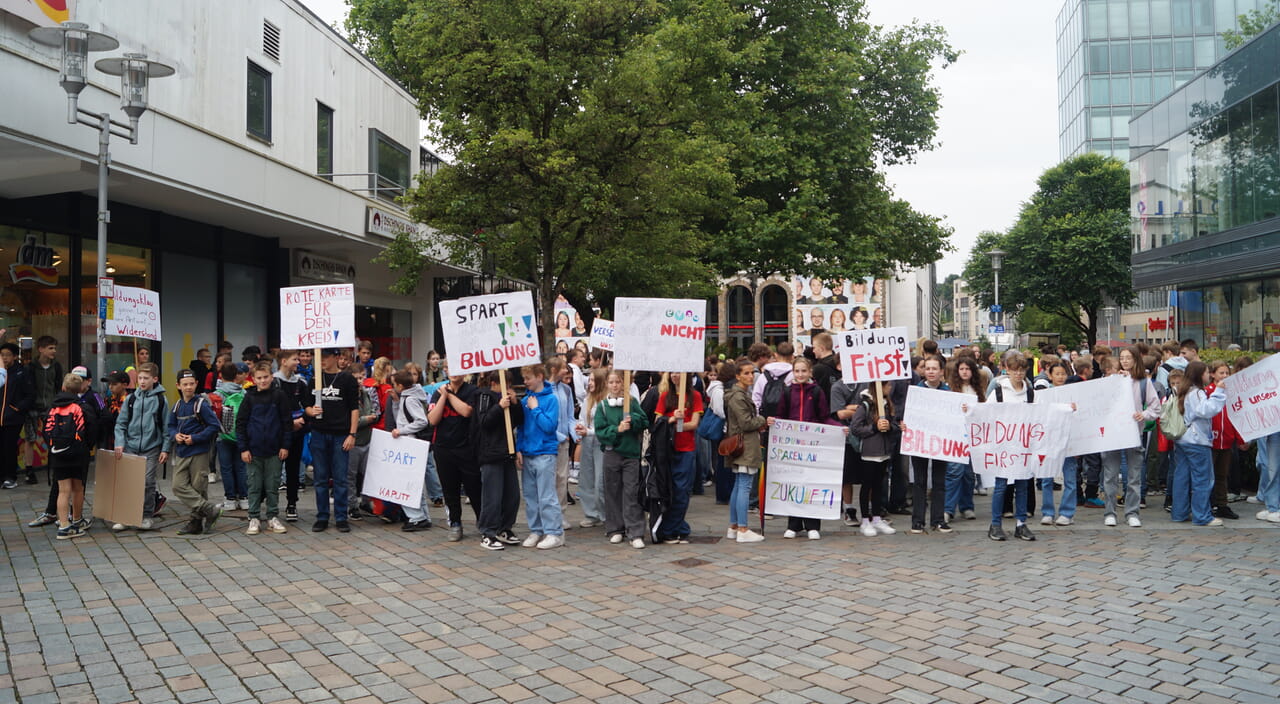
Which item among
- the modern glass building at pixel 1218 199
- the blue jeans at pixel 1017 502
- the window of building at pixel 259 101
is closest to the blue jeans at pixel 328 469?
the blue jeans at pixel 1017 502

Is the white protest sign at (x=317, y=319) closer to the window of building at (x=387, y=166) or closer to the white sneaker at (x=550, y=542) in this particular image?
the white sneaker at (x=550, y=542)

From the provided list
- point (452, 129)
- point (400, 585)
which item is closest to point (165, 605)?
point (400, 585)

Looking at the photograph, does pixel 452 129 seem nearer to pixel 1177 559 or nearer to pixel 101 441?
pixel 101 441

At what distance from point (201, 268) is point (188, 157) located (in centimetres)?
404

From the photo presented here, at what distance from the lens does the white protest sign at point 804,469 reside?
9.39 meters

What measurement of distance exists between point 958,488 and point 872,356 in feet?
6.58

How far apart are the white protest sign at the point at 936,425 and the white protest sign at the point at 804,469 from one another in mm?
706

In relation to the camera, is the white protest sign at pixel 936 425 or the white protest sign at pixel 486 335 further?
the white protest sign at pixel 936 425

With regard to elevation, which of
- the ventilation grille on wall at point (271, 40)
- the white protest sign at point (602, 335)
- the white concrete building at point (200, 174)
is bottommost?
→ the white protest sign at point (602, 335)

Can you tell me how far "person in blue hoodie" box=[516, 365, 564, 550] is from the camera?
896 centimetres

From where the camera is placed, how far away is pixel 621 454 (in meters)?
9.03

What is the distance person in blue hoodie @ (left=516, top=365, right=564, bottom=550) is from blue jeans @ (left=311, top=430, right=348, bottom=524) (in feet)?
6.76

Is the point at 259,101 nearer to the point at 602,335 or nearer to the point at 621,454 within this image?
the point at 602,335

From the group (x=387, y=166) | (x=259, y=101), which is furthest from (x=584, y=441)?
(x=387, y=166)
